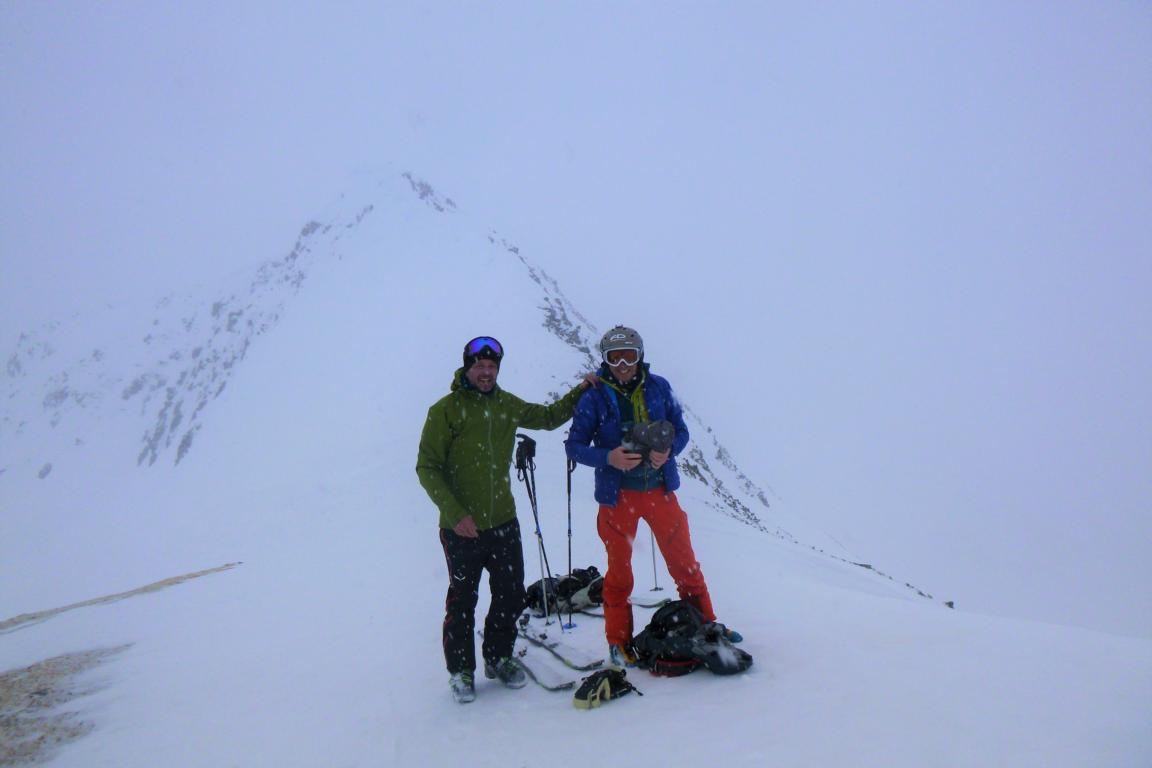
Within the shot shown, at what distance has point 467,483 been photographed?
5.13 metres

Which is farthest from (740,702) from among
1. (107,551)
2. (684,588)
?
(107,551)

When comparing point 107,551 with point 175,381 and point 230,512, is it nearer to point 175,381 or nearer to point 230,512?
point 230,512

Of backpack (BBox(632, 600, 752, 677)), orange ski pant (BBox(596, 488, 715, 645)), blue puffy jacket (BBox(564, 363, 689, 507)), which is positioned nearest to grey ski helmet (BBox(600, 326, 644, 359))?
blue puffy jacket (BBox(564, 363, 689, 507))

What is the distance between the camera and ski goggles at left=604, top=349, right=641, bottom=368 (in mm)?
5340

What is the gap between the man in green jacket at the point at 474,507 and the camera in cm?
502

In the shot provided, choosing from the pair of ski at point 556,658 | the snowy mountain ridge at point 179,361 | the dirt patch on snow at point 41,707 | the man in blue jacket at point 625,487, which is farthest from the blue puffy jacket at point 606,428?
the snowy mountain ridge at point 179,361

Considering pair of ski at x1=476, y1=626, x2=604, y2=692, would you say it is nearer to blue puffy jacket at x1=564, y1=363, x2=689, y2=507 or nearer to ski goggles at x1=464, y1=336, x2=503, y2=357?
blue puffy jacket at x1=564, y1=363, x2=689, y2=507

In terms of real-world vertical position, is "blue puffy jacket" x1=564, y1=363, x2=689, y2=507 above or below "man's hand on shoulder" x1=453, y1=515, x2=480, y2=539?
above

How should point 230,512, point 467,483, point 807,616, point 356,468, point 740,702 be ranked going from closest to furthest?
1. point 740,702
2. point 467,483
3. point 807,616
4. point 356,468
5. point 230,512

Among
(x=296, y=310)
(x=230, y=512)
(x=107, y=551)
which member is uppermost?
(x=296, y=310)

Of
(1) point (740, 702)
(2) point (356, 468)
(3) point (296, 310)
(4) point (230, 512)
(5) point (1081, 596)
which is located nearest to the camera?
(1) point (740, 702)

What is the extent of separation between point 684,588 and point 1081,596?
2545 inches

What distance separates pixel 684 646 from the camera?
4.98 m

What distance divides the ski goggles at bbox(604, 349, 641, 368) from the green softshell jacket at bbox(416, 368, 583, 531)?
0.97 meters
